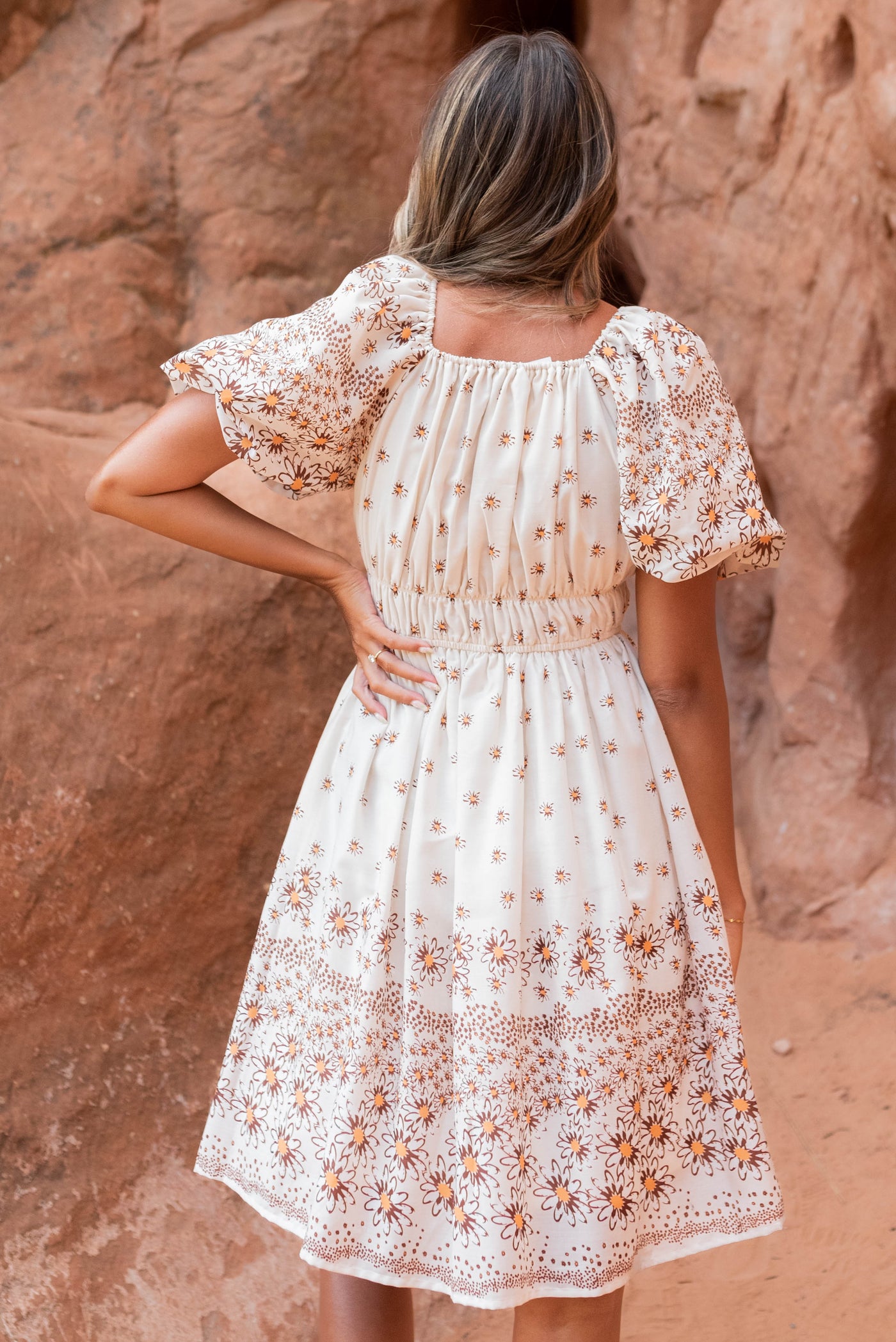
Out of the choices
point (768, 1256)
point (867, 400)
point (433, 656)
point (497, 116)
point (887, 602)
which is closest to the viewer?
point (497, 116)

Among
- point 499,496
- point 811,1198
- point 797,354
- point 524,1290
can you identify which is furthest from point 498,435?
point 811,1198

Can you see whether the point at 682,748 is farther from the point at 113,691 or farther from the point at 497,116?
the point at 113,691

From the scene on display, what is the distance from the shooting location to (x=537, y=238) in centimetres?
127

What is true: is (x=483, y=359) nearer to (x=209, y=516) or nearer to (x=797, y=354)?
(x=209, y=516)

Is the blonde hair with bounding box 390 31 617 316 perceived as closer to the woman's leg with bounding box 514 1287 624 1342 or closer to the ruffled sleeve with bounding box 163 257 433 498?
the ruffled sleeve with bounding box 163 257 433 498

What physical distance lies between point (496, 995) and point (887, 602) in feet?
5.72

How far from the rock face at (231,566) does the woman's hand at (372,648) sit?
3.21 feet

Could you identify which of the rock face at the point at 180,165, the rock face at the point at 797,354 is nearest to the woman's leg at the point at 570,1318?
the rock face at the point at 797,354

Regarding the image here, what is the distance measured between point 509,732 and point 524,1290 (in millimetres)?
589

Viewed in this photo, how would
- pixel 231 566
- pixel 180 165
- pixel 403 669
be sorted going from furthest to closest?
1. pixel 180 165
2. pixel 231 566
3. pixel 403 669

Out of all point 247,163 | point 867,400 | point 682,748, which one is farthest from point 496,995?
point 247,163

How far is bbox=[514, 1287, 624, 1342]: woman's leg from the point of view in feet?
4.53

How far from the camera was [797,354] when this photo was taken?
256 centimetres

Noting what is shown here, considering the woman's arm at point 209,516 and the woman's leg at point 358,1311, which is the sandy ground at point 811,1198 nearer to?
the woman's leg at point 358,1311
